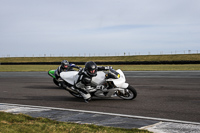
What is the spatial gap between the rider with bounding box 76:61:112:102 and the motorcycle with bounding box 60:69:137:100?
0.41 ft

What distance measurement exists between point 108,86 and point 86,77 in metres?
0.85

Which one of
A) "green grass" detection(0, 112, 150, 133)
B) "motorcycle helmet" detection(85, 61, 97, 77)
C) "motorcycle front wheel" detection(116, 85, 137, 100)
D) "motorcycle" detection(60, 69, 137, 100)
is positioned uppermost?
"motorcycle helmet" detection(85, 61, 97, 77)

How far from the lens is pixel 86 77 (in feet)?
32.4

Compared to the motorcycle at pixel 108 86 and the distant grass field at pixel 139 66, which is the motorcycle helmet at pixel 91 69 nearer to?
the motorcycle at pixel 108 86

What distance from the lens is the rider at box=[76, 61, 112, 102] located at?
9688mm

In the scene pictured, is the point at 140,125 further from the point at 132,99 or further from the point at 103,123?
the point at 132,99

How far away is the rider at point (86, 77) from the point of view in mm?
9688

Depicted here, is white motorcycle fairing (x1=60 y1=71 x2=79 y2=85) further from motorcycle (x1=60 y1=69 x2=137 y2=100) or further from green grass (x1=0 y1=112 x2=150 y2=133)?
green grass (x1=0 y1=112 x2=150 y2=133)

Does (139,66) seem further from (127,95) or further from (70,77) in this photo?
(127,95)

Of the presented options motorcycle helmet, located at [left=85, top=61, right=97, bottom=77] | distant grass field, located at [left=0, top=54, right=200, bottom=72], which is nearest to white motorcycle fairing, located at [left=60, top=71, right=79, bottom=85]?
motorcycle helmet, located at [left=85, top=61, right=97, bottom=77]

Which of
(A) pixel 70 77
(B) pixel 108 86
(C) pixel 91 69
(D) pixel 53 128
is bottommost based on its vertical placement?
(D) pixel 53 128

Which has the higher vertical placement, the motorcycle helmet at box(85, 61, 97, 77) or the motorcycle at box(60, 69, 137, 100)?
the motorcycle helmet at box(85, 61, 97, 77)

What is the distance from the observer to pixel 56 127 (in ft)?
19.1

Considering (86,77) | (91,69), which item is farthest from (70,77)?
(91,69)
